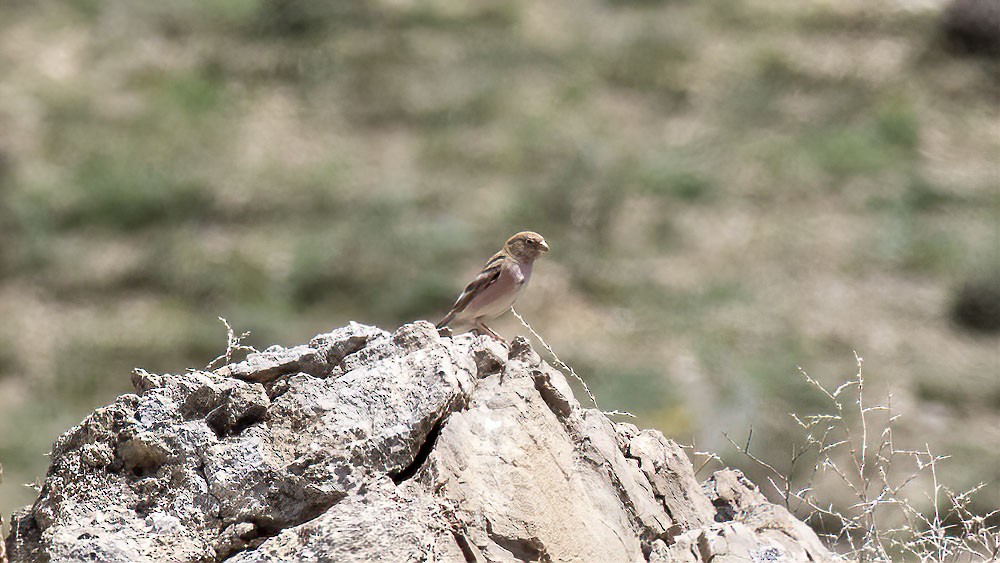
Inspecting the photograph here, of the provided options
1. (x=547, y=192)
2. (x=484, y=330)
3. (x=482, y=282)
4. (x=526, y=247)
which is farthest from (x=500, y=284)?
(x=547, y=192)

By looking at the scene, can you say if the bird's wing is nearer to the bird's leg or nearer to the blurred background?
the bird's leg

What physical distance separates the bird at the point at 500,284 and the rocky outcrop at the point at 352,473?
5.28 feet

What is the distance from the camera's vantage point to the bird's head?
6730 mm

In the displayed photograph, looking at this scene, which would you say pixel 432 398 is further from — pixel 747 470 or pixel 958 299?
pixel 958 299

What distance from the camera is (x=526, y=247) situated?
22.1 feet

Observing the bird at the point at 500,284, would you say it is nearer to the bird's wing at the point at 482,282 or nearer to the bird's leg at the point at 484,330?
the bird's wing at the point at 482,282

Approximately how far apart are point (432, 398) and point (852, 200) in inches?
538

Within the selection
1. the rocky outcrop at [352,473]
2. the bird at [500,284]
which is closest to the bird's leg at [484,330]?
the bird at [500,284]

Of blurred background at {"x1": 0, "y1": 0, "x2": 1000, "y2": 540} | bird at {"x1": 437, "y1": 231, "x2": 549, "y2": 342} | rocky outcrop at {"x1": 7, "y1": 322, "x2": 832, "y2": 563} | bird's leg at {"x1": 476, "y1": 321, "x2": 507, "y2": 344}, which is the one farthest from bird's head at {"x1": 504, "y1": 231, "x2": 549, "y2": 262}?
blurred background at {"x1": 0, "y1": 0, "x2": 1000, "y2": 540}

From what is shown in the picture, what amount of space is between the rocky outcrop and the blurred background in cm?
851

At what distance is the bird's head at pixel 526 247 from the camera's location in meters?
6.73

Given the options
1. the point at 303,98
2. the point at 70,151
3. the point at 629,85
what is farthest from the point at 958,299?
the point at 70,151

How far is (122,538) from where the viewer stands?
400 centimetres

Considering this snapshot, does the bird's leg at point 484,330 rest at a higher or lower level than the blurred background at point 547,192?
lower
